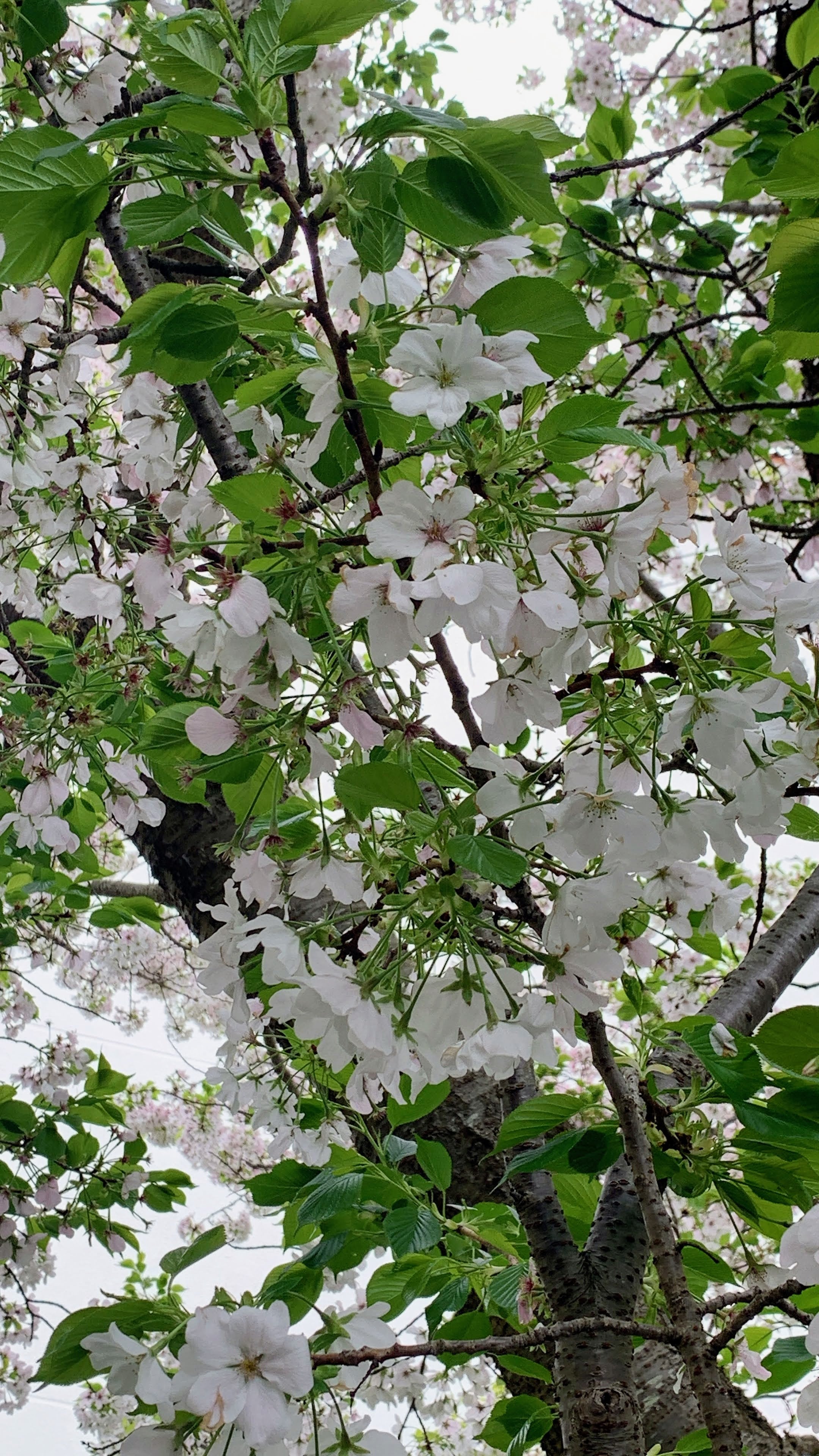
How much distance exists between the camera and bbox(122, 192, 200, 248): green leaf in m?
0.49

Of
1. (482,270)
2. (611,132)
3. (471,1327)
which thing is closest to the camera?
(482,270)

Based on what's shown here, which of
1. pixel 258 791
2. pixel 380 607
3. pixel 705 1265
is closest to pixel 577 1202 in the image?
pixel 705 1265

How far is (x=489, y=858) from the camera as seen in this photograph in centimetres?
47

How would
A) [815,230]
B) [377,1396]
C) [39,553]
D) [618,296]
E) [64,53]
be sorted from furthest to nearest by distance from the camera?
[39,553], [377,1396], [618,296], [64,53], [815,230]

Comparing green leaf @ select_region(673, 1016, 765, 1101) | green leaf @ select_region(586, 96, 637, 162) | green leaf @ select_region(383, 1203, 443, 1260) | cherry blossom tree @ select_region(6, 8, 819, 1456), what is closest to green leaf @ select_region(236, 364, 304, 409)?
cherry blossom tree @ select_region(6, 8, 819, 1456)

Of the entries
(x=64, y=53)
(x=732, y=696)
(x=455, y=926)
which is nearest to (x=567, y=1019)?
(x=455, y=926)

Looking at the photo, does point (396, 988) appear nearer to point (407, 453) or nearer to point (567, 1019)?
point (567, 1019)

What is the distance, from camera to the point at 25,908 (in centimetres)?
172

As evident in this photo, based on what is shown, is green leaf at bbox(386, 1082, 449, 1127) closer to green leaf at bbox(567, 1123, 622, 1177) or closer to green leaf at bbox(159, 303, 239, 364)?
green leaf at bbox(567, 1123, 622, 1177)

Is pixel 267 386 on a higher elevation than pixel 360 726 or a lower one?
higher

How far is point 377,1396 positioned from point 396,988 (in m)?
1.60

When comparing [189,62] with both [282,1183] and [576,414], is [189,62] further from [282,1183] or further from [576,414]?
[282,1183]

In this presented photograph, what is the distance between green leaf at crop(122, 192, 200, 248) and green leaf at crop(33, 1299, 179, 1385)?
0.57 metres

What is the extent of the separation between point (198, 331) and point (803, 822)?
1.50 ft
